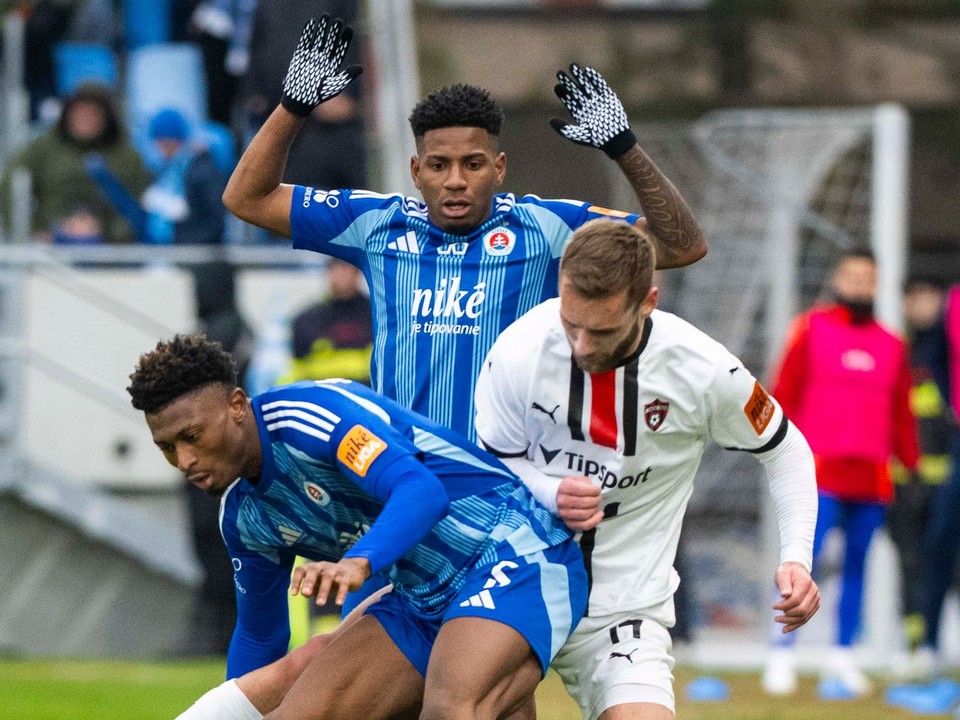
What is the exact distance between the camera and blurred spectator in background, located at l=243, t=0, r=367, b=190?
10.9 m

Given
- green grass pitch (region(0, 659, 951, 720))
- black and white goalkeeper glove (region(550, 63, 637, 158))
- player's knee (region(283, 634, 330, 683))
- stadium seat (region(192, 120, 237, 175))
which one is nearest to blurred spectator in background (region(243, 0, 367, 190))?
stadium seat (region(192, 120, 237, 175))

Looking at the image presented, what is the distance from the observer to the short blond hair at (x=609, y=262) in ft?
15.3

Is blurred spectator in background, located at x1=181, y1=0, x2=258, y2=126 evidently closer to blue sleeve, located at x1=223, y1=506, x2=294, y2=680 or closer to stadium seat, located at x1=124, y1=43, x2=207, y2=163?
stadium seat, located at x1=124, y1=43, x2=207, y2=163

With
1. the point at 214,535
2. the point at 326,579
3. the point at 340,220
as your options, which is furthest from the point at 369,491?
the point at 214,535

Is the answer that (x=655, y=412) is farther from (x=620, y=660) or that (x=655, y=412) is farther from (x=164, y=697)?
(x=164, y=697)

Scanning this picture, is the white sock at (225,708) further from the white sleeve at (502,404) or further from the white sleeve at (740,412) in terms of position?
the white sleeve at (740,412)

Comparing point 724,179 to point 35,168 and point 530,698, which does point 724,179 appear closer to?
point 35,168

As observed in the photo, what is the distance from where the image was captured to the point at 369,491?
4.67m

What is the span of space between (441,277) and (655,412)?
85 centimetres

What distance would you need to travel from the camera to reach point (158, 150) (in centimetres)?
1161

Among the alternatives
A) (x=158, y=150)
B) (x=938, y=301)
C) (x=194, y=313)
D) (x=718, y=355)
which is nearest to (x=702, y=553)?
(x=938, y=301)

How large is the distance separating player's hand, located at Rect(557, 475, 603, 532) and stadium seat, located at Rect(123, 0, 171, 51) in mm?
8435

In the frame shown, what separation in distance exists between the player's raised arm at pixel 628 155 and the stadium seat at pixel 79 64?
313 inches

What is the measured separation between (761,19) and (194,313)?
10955mm
